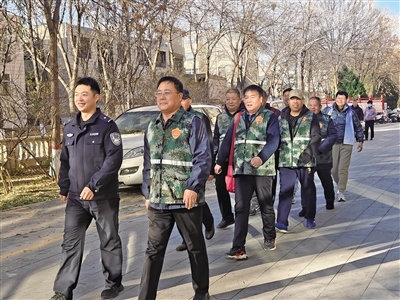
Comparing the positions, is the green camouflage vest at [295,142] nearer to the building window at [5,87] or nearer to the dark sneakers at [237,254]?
the dark sneakers at [237,254]

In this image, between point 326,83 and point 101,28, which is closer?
point 101,28

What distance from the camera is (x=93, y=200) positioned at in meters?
4.28

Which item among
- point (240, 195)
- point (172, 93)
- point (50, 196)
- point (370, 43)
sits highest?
point (370, 43)

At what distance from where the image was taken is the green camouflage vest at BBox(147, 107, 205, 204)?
3867 millimetres

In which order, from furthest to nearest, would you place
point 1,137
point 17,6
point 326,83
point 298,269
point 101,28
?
point 326,83
point 101,28
point 1,137
point 17,6
point 298,269

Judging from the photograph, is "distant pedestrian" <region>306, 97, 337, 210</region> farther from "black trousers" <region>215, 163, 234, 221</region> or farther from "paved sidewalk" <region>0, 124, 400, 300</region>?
"black trousers" <region>215, 163, 234, 221</region>

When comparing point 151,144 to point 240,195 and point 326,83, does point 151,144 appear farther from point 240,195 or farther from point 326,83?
point 326,83

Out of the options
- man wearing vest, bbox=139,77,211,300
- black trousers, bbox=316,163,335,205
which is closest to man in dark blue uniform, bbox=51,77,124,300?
man wearing vest, bbox=139,77,211,300

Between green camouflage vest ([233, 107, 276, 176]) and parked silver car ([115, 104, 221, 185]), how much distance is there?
13.9 ft

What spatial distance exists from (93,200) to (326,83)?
58.2 m

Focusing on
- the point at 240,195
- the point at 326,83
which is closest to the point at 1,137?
the point at 240,195

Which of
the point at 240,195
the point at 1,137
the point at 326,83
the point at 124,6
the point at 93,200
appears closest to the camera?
the point at 93,200

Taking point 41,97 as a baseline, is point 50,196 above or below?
below

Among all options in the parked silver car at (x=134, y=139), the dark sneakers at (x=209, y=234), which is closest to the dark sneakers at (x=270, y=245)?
the dark sneakers at (x=209, y=234)
